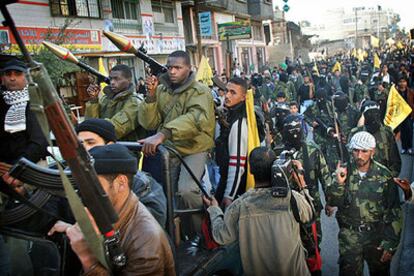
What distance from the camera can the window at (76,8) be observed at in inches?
641

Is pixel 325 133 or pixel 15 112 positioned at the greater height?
pixel 15 112

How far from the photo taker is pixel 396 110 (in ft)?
21.1

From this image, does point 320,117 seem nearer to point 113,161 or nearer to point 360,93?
point 360,93

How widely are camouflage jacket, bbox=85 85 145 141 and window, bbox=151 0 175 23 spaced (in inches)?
778

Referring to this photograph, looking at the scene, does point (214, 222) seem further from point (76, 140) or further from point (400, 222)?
point (76, 140)

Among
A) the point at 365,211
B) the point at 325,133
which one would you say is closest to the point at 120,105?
the point at 365,211

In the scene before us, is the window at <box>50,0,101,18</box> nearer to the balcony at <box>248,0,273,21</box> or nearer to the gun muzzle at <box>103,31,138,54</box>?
the gun muzzle at <box>103,31,138,54</box>

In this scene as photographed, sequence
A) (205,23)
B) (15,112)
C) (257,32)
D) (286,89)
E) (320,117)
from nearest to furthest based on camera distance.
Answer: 1. (15,112)
2. (320,117)
3. (286,89)
4. (205,23)
5. (257,32)

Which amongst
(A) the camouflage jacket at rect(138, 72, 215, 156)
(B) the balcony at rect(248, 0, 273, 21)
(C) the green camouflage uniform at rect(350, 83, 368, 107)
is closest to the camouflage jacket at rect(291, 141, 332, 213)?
(A) the camouflage jacket at rect(138, 72, 215, 156)

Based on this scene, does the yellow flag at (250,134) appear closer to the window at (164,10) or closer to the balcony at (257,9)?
the window at (164,10)

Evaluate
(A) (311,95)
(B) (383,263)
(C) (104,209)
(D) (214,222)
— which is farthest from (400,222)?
(A) (311,95)

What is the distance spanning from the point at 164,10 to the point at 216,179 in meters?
20.9

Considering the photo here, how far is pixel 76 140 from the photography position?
1381 mm

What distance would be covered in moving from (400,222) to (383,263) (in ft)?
1.21
